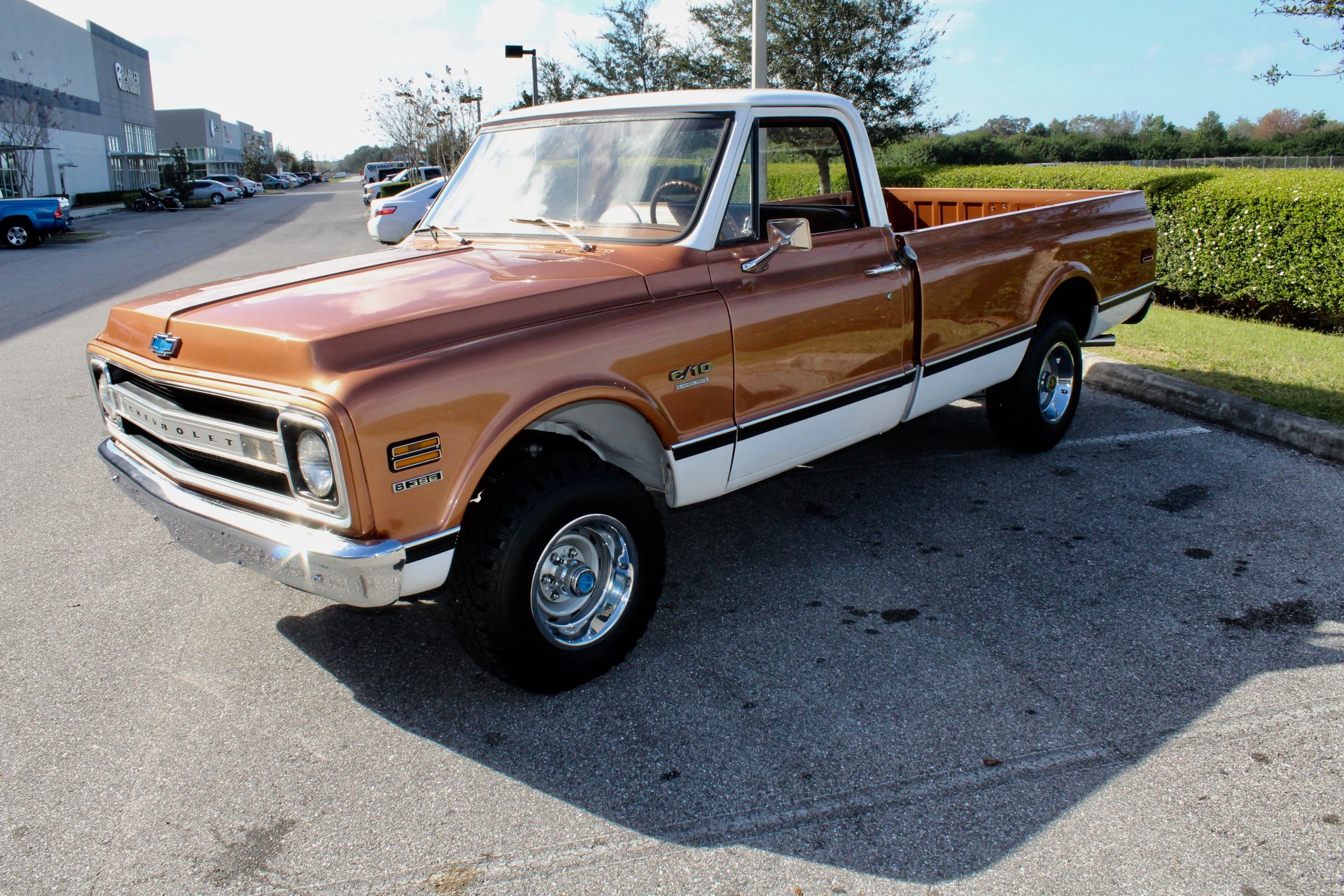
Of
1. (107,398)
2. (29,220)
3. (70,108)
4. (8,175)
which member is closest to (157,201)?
(8,175)

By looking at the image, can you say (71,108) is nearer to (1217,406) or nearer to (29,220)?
(29,220)

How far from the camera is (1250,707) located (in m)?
3.36

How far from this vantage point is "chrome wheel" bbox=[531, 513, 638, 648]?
3.45 m

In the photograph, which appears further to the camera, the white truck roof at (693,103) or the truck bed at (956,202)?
the truck bed at (956,202)

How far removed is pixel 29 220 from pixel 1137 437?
26037 millimetres

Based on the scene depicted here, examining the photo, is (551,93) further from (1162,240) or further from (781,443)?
(781,443)

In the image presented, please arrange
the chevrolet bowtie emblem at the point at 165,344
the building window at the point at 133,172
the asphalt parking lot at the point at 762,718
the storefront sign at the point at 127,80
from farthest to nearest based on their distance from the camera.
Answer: the storefront sign at the point at 127,80 < the building window at the point at 133,172 < the chevrolet bowtie emblem at the point at 165,344 < the asphalt parking lot at the point at 762,718

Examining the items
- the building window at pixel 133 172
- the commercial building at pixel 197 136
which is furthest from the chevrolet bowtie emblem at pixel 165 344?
the commercial building at pixel 197 136

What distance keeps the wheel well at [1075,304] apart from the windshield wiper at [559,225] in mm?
3104

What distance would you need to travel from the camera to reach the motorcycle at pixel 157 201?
45438mm

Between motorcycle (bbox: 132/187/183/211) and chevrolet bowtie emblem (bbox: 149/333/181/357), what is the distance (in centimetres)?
4857

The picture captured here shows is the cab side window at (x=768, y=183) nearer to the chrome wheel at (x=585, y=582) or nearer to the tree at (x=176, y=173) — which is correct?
the chrome wheel at (x=585, y=582)

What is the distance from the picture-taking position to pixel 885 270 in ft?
14.7

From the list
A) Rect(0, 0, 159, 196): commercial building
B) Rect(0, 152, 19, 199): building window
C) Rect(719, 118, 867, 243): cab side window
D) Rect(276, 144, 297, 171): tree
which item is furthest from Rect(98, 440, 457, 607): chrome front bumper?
Rect(276, 144, 297, 171): tree
